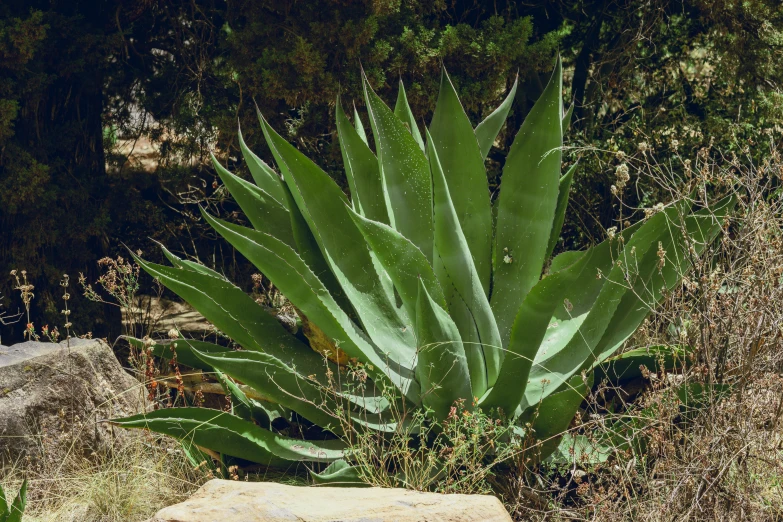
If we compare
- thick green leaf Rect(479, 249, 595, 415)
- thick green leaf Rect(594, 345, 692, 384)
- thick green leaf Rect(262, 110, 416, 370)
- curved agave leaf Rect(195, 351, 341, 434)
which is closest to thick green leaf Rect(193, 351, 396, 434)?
curved agave leaf Rect(195, 351, 341, 434)

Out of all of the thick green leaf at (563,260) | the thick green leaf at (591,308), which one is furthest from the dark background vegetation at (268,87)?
the thick green leaf at (591,308)

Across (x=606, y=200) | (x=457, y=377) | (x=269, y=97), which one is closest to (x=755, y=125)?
(x=606, y=200)

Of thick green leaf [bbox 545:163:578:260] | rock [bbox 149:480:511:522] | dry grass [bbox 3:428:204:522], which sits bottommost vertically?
dry grass [bbox 3:428:204:522]

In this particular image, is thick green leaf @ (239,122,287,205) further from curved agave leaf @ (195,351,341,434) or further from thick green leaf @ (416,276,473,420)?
thick green leaf @ (416,276,473,420)

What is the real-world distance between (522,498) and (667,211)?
105cm

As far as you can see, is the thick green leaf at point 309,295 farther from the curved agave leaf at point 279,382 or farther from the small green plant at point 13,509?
the small green plant at point 13,509

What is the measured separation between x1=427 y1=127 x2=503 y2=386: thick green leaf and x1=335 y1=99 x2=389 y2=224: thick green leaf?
0.47 meters

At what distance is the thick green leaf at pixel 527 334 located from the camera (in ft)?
8.65

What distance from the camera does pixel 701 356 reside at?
282 centimetres

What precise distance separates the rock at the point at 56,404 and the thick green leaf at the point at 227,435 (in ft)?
2.27

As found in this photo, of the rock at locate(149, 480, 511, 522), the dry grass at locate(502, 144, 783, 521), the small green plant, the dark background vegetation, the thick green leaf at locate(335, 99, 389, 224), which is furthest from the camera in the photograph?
the dark background vegetation

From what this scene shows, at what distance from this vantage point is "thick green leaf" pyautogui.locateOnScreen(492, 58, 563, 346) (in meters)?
3.17

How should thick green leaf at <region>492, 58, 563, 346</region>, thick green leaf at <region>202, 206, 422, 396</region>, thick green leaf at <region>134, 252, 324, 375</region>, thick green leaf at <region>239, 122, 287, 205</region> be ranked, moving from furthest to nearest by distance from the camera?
thick green leaf at <region>239, 122, 287, 205</region> → thick green leaf at <region>492, 58, 563, 346</region> → thick green leaf at <region>134, 252, 324, 375</region> → thick green leaf at <region>202, 206, 422, 396</region>

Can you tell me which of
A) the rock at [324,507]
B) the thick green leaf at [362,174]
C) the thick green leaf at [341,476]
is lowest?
the thick green leaf at [341,476]
